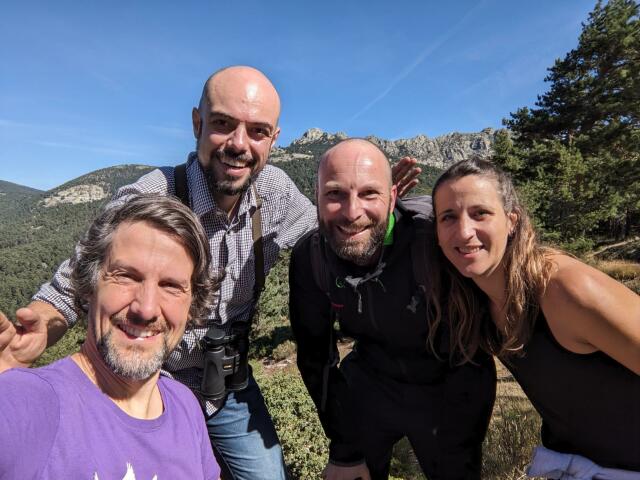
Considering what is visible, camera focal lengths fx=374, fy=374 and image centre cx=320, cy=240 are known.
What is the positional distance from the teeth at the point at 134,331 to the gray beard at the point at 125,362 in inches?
1.9

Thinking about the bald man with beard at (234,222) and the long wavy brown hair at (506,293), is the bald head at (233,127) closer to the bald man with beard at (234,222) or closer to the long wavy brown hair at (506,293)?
the bald man with beard at (234,222)

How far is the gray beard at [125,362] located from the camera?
1.40 m

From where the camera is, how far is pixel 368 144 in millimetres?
2266

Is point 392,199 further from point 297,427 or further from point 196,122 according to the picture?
point 297,427

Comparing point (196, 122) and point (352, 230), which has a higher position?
point (196, 122)

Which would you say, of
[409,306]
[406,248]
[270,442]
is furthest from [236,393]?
[406,248]

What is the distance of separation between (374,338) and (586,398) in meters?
1.08

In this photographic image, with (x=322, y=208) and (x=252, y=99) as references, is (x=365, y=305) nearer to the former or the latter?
(x=322, y=208)

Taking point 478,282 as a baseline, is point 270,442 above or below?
below

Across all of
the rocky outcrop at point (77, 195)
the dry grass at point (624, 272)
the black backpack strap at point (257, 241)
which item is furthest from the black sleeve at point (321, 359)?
the rocky outcrop at point (77, 195)

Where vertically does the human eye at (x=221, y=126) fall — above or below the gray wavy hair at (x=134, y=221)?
above

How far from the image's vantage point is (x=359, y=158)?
217 centimetres

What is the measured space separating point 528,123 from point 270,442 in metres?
24.5

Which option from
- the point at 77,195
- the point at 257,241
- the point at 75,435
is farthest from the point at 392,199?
the point at 77,195
